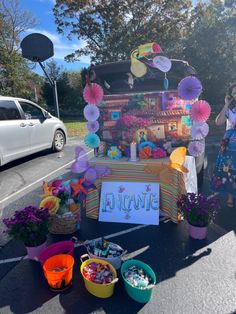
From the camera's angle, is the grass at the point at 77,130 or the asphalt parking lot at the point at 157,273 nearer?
the asphalt parking lot at the point at 157,273

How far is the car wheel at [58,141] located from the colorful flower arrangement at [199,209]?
511 cm

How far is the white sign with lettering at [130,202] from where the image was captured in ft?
9.78

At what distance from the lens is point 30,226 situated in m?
2.37

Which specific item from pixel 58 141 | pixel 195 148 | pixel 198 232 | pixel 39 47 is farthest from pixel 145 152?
pixel 39 47

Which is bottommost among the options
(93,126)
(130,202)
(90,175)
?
(130,202)

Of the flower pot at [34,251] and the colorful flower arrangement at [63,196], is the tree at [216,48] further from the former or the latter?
the flower pot at [34,251]

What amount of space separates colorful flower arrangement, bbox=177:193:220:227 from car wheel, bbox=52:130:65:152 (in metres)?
5.11

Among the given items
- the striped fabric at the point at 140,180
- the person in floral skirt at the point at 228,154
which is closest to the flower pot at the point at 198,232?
the striped fabric at the point at 140,180

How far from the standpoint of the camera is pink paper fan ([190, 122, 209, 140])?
2.94 m

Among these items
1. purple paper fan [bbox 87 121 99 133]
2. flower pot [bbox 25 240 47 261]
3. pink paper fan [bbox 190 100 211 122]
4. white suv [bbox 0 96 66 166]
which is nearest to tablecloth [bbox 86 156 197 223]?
purple paper fan [bbox 87 121 99 133]

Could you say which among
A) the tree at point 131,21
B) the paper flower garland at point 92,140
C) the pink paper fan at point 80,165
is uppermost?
the tree at point 131,21

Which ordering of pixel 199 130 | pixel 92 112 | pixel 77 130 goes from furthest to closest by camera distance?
pixel 77 130
pixel 92 112
pixel 199 130

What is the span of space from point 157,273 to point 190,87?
6.49 feet

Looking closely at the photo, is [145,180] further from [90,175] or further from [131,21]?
[131,21]
